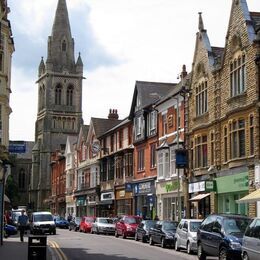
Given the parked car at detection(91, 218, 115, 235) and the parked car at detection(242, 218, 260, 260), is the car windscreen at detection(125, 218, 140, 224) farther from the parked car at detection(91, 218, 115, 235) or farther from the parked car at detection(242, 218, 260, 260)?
the parked car at detection(242, 218, 260, 260)

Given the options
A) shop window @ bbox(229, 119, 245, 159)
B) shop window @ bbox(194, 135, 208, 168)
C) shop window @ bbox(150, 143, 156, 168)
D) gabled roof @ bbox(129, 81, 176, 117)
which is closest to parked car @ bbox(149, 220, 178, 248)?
shop window @ bbox(229, 119, 245, 159)

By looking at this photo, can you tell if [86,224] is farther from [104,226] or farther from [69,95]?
[69,95]

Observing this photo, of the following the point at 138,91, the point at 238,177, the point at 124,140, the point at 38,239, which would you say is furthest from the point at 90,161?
the point at 38,239

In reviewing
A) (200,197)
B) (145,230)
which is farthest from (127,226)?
(145,230)

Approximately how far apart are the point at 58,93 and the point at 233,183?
339 feet

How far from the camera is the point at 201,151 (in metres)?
40.6

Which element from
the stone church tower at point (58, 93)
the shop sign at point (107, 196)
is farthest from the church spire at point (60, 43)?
the shop sign at point (107, 196)

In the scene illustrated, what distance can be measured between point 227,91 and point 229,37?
3.34 m

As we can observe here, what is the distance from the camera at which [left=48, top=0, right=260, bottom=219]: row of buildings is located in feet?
111

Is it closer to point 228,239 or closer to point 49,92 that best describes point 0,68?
point 228,239

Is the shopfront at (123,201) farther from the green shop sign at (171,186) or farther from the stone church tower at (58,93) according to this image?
the stone church tower at (58,93)

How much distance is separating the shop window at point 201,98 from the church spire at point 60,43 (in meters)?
96.3

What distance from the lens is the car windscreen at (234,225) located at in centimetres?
2030

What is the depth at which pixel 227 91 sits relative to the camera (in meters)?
36.5
